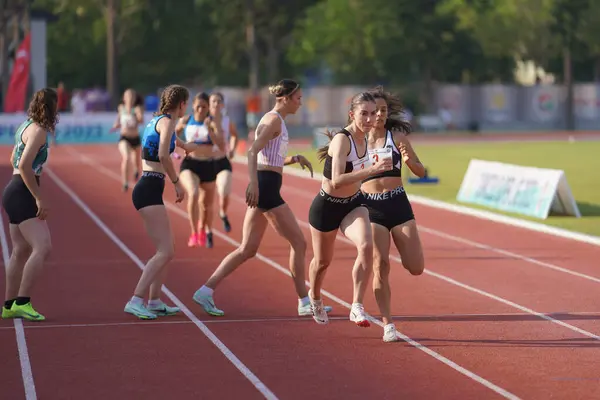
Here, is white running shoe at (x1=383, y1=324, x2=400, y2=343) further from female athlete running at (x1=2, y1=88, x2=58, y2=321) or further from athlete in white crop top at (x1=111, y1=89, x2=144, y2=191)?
athlete in white crop top at (x1=111, y1=89, x2=144, y2=191)

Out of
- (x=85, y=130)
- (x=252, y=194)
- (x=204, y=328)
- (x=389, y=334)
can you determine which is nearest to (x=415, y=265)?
(x=389, y=334)

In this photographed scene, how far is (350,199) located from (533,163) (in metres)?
28.9

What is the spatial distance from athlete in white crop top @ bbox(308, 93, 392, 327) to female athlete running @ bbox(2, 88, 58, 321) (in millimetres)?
2284

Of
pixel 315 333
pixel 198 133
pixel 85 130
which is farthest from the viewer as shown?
pixel 85 130

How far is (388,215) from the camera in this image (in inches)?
417

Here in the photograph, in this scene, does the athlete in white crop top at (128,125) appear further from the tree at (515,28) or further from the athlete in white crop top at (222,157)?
the tree at (515,28)

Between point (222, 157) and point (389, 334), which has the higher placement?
point (222, 157)

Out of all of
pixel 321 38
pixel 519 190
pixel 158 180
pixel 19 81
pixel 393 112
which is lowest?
pixel 519 190

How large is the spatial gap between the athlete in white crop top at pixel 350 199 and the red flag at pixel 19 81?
1790 inches

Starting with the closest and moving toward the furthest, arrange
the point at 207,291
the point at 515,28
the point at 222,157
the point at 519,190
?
the point at 207,291, the point at 222,157, the point at 519,190, the point at 515,28

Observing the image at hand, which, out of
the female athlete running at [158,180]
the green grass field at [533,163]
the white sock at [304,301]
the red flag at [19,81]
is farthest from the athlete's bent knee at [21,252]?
the red flag at [19,81]

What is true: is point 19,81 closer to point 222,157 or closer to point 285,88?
point 222,157

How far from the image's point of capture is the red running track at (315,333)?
9094 mm

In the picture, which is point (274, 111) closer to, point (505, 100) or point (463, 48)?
point (505, 100)
